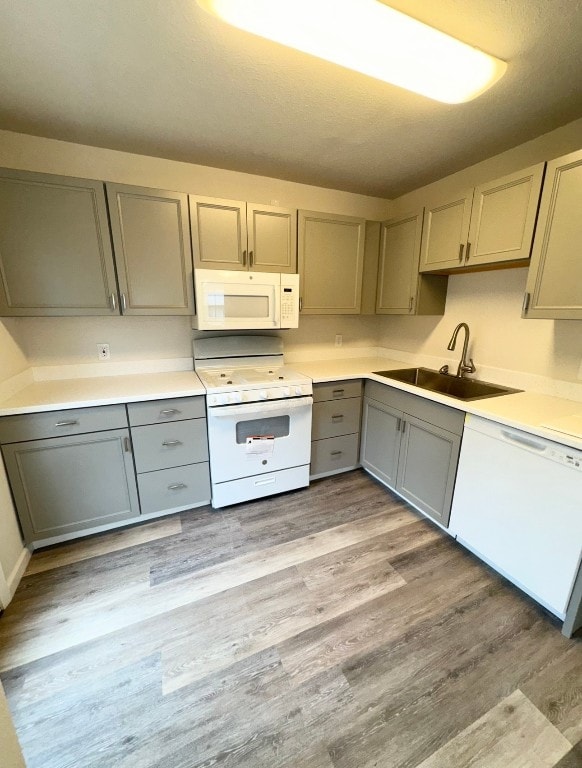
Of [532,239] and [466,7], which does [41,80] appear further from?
[532,239]

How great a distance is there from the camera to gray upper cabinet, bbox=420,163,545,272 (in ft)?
5.33

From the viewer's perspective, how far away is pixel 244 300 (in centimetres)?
215

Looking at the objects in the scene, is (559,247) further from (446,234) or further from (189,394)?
(189,394)

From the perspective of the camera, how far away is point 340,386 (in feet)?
8.04

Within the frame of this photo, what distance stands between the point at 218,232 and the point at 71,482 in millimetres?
1823

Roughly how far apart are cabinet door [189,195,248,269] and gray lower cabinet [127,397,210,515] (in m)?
0.97

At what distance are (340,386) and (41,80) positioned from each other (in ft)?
7.63

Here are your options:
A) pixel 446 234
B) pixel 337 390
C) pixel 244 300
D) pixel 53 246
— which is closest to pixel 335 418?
pixel 337 390

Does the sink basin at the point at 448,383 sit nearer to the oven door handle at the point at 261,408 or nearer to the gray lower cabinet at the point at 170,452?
the oven door handle at the point at 261,408

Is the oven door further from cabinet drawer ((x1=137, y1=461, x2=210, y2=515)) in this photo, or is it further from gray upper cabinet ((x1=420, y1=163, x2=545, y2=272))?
gray upper cabinet ((x1=420, y1=163, x2=545, y2=272))

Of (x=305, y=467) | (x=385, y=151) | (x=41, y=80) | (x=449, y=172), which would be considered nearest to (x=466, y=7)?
(x=385, y=151)

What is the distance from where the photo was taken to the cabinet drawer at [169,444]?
6.38 feet

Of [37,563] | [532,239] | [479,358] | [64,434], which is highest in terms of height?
[532,239]

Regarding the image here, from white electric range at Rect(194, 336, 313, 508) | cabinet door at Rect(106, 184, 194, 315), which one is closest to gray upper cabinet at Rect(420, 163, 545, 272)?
white electric range at Rect(194, 336, 313, 508)
